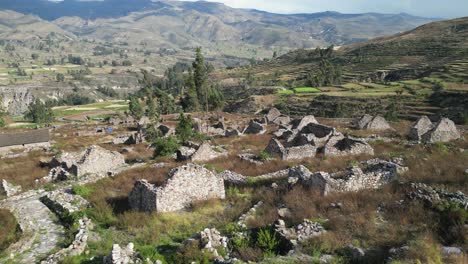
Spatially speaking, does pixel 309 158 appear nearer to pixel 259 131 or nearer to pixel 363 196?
pixel 363 196

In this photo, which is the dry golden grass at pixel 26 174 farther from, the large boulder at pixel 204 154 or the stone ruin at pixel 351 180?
the stone ruin at pixel 351 180

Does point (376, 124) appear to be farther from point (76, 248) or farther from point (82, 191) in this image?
point (76, 248)

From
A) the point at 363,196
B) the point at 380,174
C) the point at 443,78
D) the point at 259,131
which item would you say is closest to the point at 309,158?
the point at 380,174

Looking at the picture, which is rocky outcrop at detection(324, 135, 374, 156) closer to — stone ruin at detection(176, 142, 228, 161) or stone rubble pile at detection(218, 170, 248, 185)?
stone ruin at detection(176, 142, 228, 161)

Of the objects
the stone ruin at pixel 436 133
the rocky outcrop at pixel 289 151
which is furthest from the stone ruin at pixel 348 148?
the stone ruin at pixel 436 133

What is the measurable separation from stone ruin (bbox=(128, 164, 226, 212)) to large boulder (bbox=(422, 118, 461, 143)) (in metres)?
25.9

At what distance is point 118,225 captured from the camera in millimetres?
18109

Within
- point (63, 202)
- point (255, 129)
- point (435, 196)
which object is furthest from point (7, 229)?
point (255, 129)

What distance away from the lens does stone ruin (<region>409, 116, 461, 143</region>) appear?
3738 centimetres

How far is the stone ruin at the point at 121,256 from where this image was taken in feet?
42.4

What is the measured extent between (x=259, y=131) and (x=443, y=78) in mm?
96036

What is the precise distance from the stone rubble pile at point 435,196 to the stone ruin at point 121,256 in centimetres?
1165

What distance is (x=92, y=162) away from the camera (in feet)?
101

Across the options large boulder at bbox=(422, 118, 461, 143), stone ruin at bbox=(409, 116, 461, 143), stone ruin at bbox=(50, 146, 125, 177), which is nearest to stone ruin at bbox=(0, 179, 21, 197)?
stone ruin at bbox=(50, 146, 125, 177)
